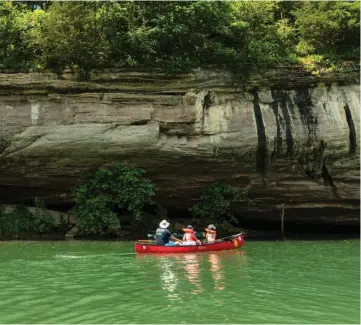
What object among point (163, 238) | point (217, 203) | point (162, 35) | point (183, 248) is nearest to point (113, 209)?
point (217, 203)

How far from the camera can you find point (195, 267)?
398 inches

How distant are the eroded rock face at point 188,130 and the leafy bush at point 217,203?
456 millimetres

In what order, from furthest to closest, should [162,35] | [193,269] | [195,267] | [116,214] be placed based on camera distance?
1. [116,214]
2. [162,35]
3. [195,267]
4. [193,269]

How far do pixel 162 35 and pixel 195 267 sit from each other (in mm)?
8541

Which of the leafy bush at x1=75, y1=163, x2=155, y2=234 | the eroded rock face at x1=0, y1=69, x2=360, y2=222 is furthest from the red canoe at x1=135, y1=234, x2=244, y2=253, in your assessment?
the eroded rock face at x1=0, y1=69, x2=360, y2=222

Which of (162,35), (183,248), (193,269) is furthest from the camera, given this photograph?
(162,35)

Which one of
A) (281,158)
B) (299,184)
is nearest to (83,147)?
(281,158)

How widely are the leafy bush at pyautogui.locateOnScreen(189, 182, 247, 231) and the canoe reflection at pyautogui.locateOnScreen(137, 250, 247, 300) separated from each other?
3.68 meters

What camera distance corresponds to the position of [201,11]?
1523cm

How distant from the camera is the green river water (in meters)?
6.00

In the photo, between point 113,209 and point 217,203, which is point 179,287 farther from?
point 113,209

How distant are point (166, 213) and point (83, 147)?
4684mm

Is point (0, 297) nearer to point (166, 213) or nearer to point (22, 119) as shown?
point (22, 119)

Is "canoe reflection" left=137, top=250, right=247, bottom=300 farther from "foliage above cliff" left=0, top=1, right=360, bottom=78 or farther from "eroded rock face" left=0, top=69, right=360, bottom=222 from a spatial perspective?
"foliage above cliff" left=0, top=1, right=360, bottom=78
